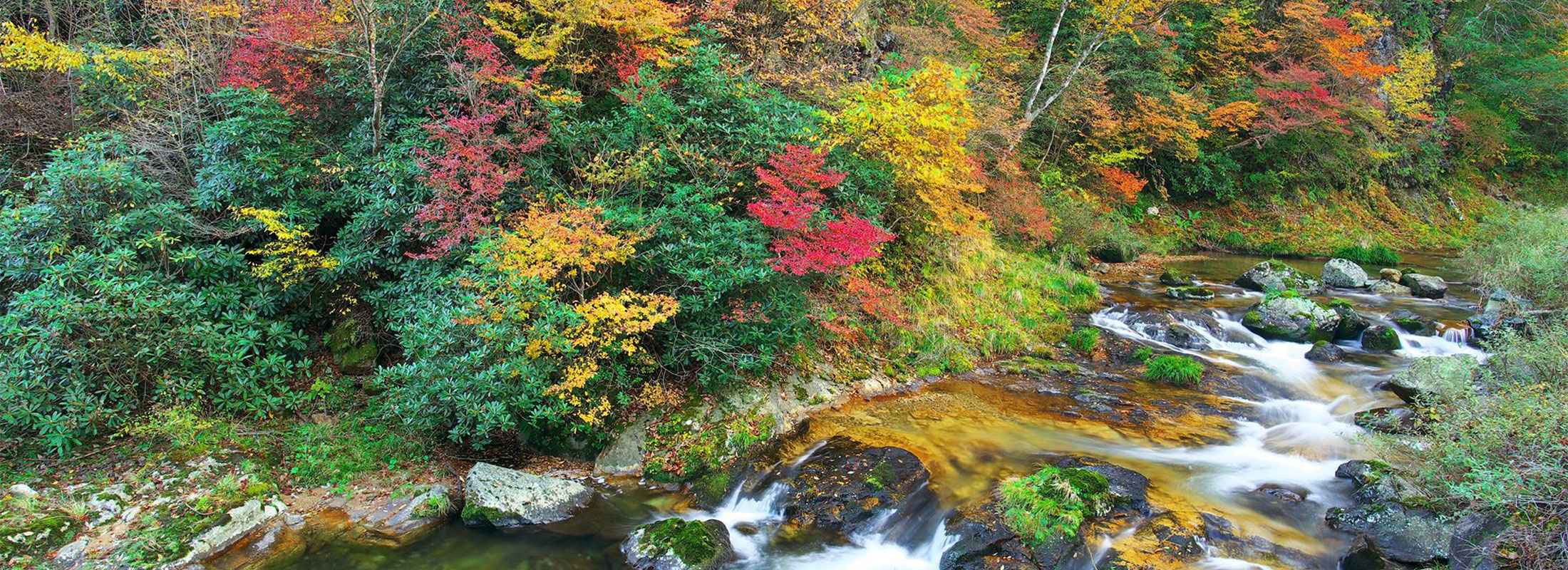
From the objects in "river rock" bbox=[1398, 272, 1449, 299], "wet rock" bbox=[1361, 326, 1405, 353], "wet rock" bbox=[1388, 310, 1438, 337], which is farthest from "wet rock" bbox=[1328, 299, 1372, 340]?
"river rock" bbox=[1398, 272, 1449, 299]

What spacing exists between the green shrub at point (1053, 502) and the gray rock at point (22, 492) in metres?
7.92

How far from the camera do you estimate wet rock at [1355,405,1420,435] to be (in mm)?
7449

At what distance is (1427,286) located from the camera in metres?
15.0

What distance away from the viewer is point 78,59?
8.19m

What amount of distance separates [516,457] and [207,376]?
3.10 metres

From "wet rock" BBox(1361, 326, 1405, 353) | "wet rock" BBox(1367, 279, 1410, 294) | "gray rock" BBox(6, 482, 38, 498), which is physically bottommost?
"wet rock" BBox(1367, 279, 1410, 294)

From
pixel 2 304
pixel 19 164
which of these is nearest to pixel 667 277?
pixel 2 304

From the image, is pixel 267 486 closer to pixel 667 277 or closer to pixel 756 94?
pixel 667 277

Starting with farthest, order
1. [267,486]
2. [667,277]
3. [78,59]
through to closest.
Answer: [78,59] → [667,277] → [267,486]

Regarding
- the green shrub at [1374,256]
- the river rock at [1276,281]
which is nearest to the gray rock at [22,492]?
the river rock at [1276,281]

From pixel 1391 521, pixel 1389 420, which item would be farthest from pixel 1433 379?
pixel 1391 521

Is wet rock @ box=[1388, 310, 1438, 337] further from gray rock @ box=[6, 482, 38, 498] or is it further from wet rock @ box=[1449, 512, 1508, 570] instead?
gray rock @ box=[6, 482, 38, 498]

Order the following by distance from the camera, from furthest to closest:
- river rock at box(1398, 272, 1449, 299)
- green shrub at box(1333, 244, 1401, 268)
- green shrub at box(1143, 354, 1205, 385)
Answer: green shrub at box(1333, 244, 1401, 268), river rock at box(1398, 272, 1449, 299), green shrub at box(1143, 354, 1205, 385)

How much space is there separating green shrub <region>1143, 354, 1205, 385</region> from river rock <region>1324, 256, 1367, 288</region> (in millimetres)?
8666
